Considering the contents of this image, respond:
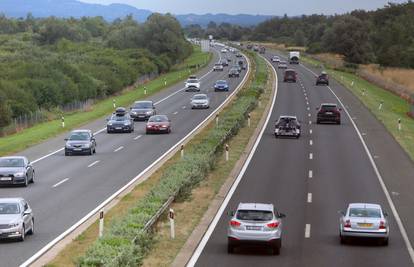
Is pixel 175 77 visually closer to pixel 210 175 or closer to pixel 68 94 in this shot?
pixel 68 94

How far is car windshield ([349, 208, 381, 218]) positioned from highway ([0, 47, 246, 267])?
8.65m

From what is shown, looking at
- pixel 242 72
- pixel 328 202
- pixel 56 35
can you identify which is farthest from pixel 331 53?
pixel 328 202

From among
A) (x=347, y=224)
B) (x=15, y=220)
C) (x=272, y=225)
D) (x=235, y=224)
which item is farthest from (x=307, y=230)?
(x=15, y=220)

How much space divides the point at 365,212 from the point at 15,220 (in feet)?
32.5

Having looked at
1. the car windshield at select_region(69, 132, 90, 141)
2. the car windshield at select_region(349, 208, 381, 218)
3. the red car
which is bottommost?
the red car

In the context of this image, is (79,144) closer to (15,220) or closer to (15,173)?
(15,173)

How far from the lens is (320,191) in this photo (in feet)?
113

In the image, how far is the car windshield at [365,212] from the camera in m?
24.7

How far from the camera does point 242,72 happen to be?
127 meters

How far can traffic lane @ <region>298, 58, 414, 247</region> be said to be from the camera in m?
31.8

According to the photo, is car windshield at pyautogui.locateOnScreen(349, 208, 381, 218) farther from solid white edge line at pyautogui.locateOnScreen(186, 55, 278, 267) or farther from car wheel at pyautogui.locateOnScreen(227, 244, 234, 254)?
solid white edge line at pyautogui.locateOnScreen(186, 55, 278, 267)

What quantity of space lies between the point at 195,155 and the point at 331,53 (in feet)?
536

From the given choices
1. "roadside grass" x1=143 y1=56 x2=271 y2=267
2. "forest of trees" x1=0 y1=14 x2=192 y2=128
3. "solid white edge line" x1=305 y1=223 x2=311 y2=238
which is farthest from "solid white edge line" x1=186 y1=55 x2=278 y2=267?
"forest of trees" x1=0 y1=14 x2=192 y2=128

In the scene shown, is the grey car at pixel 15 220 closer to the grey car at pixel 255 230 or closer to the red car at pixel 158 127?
the grey car at pixel 255 230
